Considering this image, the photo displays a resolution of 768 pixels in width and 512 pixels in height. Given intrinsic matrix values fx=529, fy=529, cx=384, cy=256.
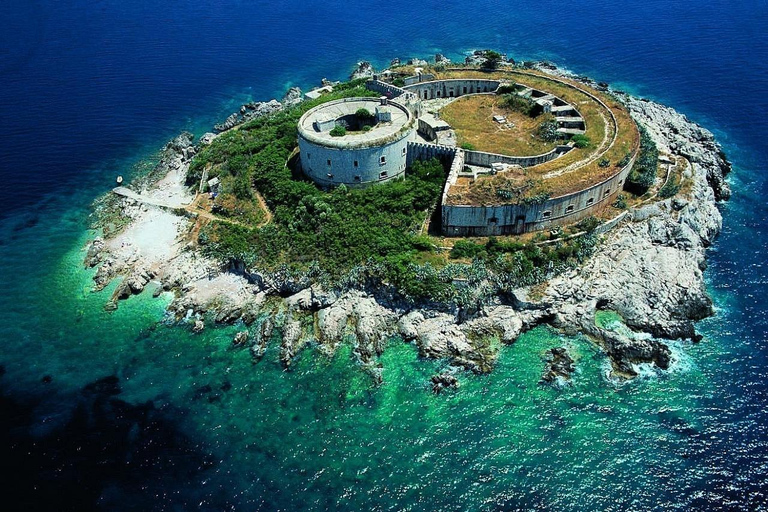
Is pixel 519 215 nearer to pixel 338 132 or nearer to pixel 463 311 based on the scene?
pixel 463 311

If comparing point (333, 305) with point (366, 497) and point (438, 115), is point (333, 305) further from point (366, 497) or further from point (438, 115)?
point (438, 115)

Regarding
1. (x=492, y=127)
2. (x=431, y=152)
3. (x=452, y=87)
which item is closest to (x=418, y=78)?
(x=452, y=87)

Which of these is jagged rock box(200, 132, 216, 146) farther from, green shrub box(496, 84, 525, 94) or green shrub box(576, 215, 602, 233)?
green shrub box(576, 215, 602, 233)

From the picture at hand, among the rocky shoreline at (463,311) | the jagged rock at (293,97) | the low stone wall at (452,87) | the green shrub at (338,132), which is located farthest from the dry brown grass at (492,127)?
the jagged rock at (293,97)

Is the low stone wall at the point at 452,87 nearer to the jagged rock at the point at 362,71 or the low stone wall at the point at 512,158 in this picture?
the jagged rock at the point at 362,71

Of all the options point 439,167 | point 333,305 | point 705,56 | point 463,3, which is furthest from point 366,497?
point 463,3

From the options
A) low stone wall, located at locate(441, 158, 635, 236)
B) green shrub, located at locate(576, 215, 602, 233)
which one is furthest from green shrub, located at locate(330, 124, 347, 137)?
green shrub, located at locate(576, 215, 602, 233)
